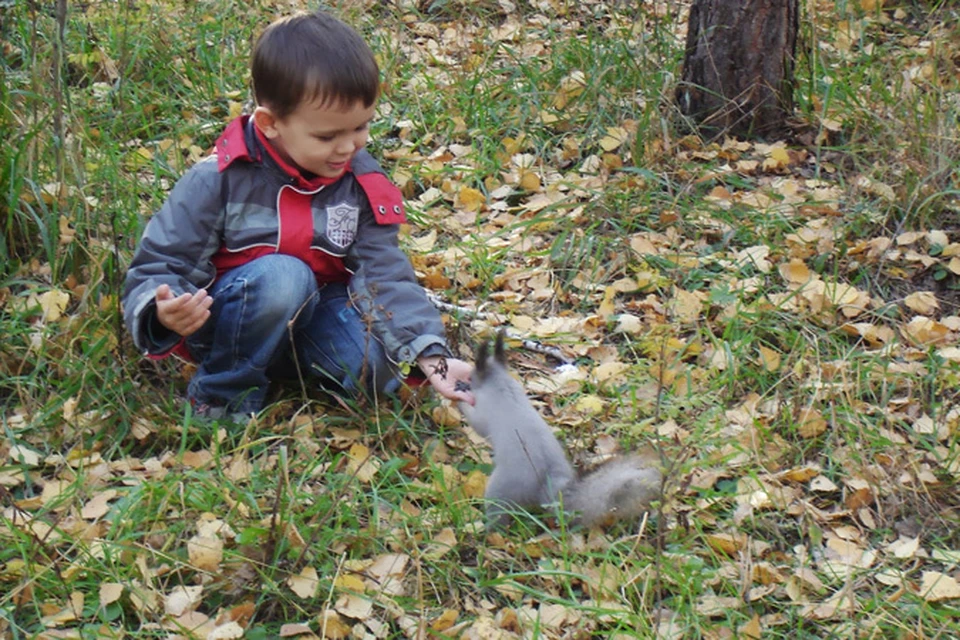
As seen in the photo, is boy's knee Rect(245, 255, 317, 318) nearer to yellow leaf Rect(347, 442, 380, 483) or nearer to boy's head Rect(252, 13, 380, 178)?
boy's head Rect(252, 13, 380, 178)

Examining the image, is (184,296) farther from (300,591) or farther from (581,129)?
(581,129)

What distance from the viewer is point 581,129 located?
4297 mm

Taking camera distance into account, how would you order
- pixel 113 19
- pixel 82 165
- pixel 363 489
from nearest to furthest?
pixel 363 489
pixel 82 165
pixel 113 19

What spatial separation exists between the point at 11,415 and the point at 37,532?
0.61 metres

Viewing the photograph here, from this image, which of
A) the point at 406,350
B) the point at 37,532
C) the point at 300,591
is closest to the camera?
the point at 300,591

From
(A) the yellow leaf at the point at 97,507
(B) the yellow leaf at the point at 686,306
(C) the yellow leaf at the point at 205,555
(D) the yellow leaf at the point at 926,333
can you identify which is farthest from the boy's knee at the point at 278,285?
(D) the yellow leaf at the point at 926,333

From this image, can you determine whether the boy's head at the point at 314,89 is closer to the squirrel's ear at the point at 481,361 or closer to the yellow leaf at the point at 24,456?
the squirrel's ear at the point at 481,361

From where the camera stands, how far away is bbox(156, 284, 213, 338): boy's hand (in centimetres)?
262

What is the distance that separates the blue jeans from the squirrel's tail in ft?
2.26

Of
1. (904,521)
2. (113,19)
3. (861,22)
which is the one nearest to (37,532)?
(904,521)

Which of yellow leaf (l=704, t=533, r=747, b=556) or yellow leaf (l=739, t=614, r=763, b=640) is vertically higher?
yellow leaf (l=739, t=614, r=763, b=640)

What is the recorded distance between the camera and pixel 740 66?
4.16m

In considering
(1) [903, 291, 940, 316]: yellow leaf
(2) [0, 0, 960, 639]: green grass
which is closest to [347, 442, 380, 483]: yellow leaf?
(2) [0, 0, 960, 639]: green grass

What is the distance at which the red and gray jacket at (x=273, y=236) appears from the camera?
279 centimetres
